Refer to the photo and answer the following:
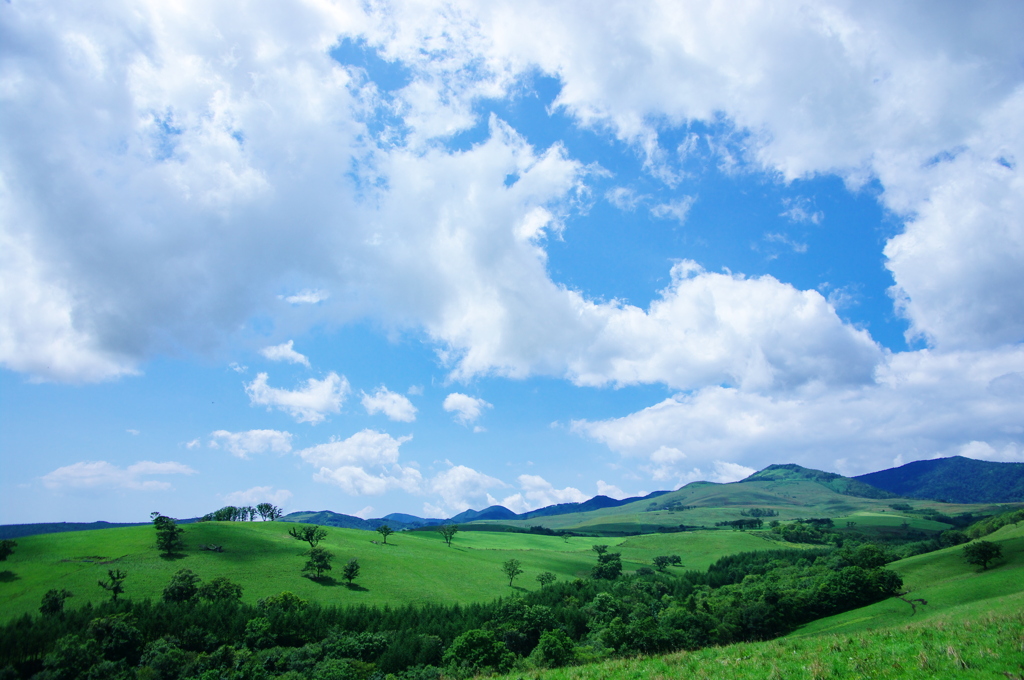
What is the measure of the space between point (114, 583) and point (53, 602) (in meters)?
11.8

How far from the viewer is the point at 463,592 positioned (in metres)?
135

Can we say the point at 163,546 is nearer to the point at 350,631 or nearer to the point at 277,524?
the point at 277,524

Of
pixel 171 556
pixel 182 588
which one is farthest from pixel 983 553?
pixel 171 556

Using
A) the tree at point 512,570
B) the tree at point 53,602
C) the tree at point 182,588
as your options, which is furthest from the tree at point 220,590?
the tree at point 512,570

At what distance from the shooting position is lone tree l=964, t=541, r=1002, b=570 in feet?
338

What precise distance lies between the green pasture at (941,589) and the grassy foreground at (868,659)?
30774 mm

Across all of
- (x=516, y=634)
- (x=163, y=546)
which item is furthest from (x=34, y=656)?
(x=516, y=634)

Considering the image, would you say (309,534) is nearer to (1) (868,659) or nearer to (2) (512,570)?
(2) (512,570)

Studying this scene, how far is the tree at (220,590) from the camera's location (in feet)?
345

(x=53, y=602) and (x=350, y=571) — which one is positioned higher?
(x=53, y=602)

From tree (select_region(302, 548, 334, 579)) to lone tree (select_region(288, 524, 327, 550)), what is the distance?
975 inches

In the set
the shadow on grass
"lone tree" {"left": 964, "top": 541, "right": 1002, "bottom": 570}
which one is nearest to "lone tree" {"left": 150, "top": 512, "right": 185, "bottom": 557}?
the shadow on grass

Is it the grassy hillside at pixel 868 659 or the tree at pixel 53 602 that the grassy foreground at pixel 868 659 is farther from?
the tree at pixel 53 602

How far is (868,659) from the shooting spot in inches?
894
